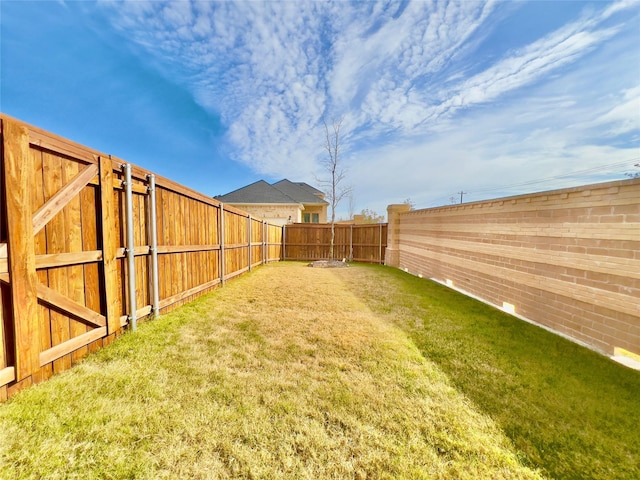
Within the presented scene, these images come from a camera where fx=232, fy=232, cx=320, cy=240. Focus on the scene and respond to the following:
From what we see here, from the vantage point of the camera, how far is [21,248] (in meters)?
1.96

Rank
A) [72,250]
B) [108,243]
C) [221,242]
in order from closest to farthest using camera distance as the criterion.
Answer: [72,250] < [108,243] < [221,242]

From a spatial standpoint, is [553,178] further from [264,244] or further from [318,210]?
[264,244]

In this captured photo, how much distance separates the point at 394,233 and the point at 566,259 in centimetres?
771

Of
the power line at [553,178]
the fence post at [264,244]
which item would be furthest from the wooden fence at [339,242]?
the power line at [553,178]

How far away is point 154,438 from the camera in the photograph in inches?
62.7

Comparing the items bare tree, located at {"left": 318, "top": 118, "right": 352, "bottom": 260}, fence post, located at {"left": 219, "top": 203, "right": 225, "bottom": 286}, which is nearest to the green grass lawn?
fence post, located at {"left": 219, "top": 203, "right": 225, "bottom": 286}

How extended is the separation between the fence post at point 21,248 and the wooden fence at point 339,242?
1153 cm

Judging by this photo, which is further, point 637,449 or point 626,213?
point 626,213

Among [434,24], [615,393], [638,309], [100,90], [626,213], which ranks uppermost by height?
[434,24]

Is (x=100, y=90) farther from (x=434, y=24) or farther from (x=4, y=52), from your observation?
(x=434, y=24)

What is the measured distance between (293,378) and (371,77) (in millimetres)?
9696

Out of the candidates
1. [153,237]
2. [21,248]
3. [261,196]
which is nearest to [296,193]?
[261,196]

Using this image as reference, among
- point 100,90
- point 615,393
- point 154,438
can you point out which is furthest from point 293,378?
point 100,90

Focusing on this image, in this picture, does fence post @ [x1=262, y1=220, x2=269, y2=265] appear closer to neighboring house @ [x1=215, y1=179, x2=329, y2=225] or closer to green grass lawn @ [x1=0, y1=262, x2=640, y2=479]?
neighboring house @ [x1=215, y1=179, x2=329, y2=225]
